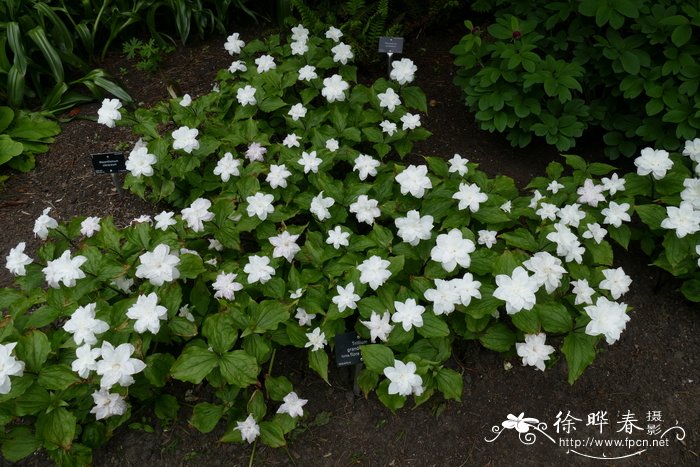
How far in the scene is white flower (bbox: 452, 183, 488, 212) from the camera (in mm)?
2284

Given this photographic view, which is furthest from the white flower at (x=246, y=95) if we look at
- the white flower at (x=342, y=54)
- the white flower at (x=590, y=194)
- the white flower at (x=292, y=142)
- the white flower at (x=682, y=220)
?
the white flower at (x=682, y=220)

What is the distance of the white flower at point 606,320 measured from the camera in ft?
6.05

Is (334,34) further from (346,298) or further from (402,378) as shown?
(402,378)

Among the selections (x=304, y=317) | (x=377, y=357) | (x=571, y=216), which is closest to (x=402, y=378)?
(x=377, y=357)

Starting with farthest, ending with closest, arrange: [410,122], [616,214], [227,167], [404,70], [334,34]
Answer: [334,34] < [404,70] < [410,122] < [227,167] < [616,214]

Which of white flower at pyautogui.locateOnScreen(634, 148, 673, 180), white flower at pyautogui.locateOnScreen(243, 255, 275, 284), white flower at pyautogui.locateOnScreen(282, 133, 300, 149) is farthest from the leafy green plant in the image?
white flower at pyautogui.locateOnScreen(243, 255, 275, 284)

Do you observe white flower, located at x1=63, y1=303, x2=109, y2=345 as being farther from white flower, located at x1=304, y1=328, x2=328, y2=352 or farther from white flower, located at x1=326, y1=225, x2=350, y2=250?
white flower, located at x1=326, y1=225, x2=350, y2=250

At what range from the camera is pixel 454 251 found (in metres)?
2.05

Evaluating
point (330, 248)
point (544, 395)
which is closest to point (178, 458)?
point (330, 248)

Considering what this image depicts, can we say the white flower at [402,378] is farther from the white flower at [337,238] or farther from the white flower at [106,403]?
the white flower at [106,403]

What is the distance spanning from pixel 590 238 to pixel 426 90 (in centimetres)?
200

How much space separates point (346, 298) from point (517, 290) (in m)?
0.66

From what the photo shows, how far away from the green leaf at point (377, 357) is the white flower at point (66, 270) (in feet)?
3.92

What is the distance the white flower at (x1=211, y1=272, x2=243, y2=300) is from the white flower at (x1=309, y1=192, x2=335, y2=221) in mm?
480
